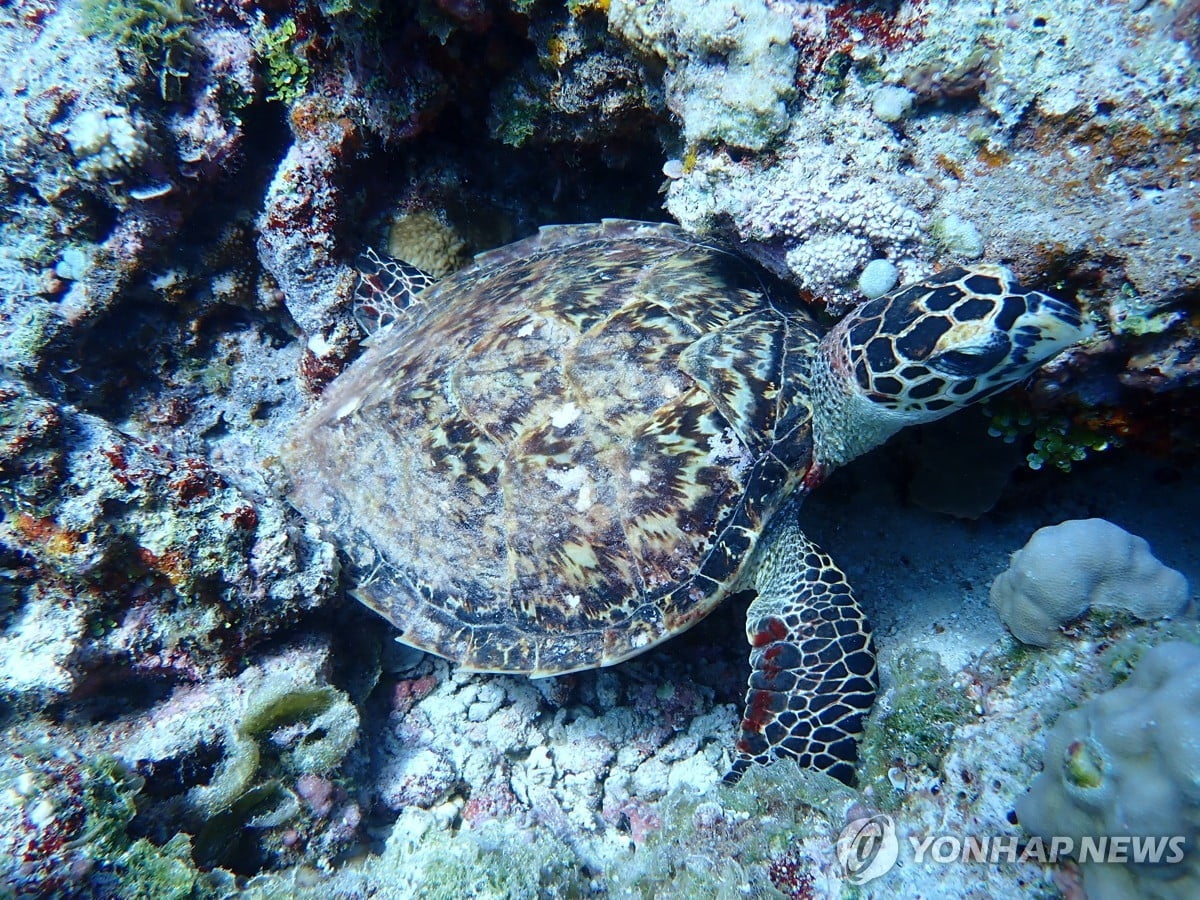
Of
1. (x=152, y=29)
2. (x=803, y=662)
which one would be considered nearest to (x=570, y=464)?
(x=803, y=662)

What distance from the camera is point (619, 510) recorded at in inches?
106

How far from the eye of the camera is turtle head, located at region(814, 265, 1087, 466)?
Result: 2.04 metres

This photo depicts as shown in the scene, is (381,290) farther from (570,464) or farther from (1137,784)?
(1137,784)

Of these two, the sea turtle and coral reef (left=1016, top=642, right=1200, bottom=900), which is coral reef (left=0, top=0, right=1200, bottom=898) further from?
the sea turtle

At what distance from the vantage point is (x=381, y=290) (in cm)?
352

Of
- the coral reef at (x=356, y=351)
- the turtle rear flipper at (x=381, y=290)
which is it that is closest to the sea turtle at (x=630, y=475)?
→ the coral reef at (x=356, y=351)

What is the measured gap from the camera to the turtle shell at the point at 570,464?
268 cm

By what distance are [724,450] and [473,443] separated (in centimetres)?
125

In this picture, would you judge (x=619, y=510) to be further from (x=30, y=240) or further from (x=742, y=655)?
(x=30, y=240)

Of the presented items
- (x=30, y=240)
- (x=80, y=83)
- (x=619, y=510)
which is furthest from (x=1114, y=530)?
(x=30, y=240)

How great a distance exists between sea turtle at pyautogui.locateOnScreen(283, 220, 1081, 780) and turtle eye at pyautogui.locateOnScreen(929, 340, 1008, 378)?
0.06 ft

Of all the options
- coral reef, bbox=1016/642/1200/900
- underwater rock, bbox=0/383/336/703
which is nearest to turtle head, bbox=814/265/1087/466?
coral reef, bbox=1016/642/1200/900

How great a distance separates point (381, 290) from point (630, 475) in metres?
2.06

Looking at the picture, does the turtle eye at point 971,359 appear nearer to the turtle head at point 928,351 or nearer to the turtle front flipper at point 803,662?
the turtle head at point 928,351
